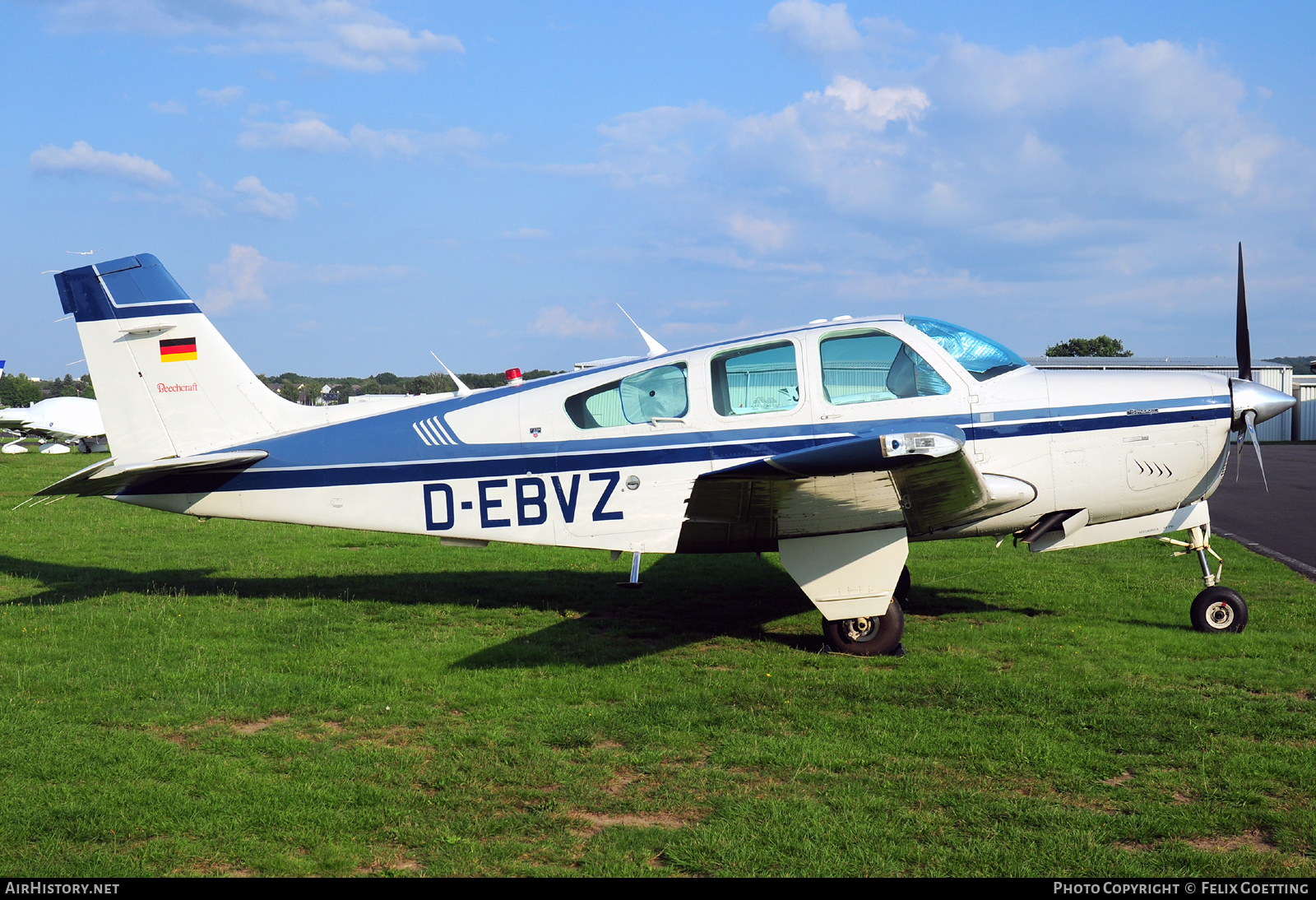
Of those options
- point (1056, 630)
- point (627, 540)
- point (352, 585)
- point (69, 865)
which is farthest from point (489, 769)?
point (352, 585)

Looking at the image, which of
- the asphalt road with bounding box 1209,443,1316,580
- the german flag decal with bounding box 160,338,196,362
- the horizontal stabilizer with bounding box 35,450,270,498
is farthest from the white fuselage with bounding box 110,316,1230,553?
the asphalt road with bounding box 1209,443,1316,580

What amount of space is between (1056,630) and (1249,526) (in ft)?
30.2

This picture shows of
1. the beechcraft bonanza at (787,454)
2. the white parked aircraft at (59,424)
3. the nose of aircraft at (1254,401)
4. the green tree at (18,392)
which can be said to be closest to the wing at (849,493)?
the beechcraft bonanza at (787,454)

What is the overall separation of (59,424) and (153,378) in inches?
1593

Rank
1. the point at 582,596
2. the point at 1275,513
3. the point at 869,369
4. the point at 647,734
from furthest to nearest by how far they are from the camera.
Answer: the point at 1275,513 → the point at 582,596 → the point at 869,369 → the point at 647,734

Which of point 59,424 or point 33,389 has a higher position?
point 33,389

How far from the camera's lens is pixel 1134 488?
6.90m

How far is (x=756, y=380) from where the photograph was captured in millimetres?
6969

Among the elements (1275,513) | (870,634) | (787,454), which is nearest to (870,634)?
(870,634)

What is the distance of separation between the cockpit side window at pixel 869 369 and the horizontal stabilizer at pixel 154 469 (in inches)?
195

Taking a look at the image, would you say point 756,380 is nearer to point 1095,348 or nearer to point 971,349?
point 971,349

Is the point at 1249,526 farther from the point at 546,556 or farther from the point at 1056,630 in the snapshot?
the point at 546,556

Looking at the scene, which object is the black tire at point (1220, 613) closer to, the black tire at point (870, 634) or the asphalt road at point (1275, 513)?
the black tire at point (870, 634)

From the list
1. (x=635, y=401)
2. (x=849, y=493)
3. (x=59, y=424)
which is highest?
(x=59, y=424)
